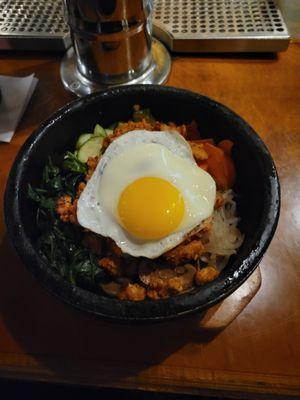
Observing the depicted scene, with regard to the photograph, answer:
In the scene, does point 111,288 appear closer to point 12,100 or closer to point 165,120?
point 165,120

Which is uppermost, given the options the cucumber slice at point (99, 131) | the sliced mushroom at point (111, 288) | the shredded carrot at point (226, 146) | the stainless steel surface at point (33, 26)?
the stainless steel surface at point (33, 26)

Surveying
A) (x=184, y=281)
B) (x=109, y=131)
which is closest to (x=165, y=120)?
(x=109, y=131)

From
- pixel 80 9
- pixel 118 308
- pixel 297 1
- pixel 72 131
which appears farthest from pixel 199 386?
pixel 297 1

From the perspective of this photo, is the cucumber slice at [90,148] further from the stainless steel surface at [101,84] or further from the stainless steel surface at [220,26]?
the stainless steel surface at [220,26]

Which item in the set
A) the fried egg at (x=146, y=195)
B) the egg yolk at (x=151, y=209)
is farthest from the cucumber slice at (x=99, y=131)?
the egg yolk at (x=151, y=209)

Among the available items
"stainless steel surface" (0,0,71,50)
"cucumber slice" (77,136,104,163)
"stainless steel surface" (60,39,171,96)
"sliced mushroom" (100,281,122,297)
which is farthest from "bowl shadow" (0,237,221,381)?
"stainless steel surface" (0,0,71,50)

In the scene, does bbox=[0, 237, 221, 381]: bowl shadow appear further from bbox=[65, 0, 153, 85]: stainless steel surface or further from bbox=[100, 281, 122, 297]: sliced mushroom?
bbox=[65, 0, 153, 85]: stainless steel surface
